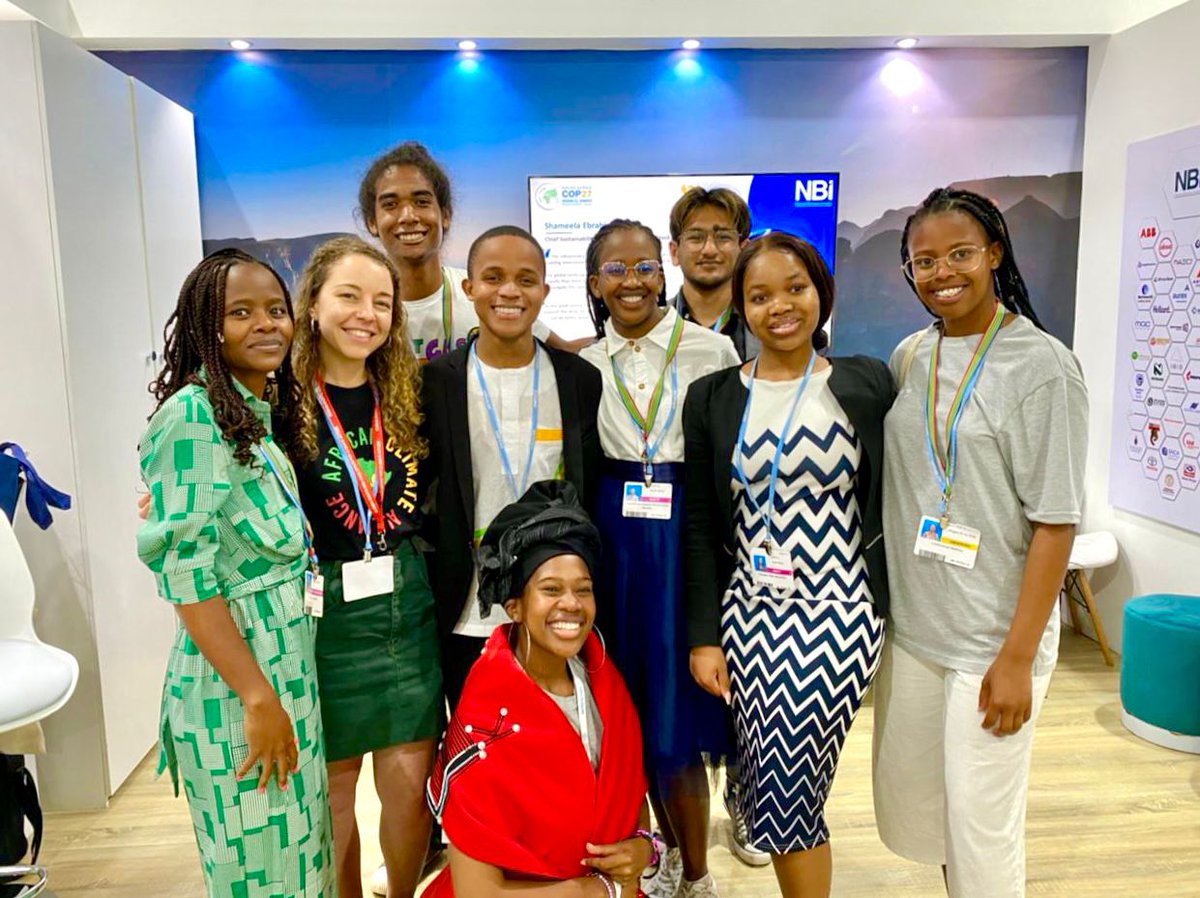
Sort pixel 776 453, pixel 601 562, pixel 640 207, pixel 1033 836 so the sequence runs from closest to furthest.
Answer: pixel 776 453 → pixel 601 562 → pixel 1033 836 → pixel 640 207

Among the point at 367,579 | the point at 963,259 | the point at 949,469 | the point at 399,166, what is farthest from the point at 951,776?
the point at 399,166

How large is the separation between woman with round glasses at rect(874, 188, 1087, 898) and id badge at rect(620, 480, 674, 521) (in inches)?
21.0

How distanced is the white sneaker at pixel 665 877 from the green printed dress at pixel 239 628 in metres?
1.07

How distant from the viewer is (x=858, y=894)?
2760 mm

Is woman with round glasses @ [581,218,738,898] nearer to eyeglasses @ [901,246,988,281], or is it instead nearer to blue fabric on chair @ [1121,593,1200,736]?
eyeglasses @ [901,246,988,281]

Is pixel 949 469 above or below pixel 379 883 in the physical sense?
above

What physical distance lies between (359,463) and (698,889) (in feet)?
5.18

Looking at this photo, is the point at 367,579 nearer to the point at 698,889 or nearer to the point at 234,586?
the point at 234,586

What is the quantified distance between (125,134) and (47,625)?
6.76 feet

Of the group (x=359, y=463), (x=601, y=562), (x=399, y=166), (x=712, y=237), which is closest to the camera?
(x=359, y=463)

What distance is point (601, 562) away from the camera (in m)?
2.28

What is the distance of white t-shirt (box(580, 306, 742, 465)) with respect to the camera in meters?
2.27

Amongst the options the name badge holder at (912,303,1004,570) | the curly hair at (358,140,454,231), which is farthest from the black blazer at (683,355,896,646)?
the curly hair at (358,140,454,231)

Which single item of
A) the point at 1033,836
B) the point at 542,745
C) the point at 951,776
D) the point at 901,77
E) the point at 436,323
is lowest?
the point at 1033,836
